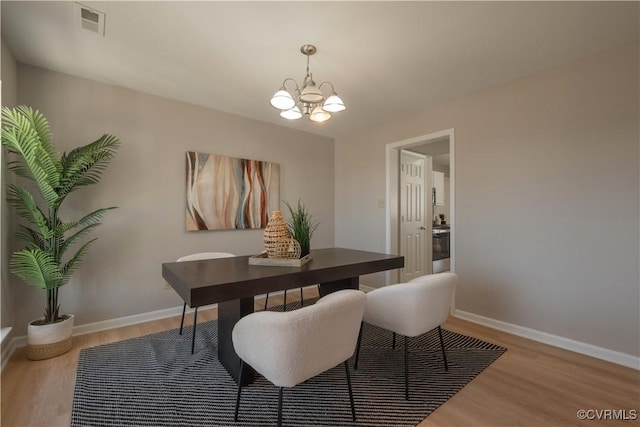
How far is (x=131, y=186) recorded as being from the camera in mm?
2744

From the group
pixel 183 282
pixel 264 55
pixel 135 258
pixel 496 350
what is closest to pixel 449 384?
pixel 496 350

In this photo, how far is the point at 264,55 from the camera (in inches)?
85.3

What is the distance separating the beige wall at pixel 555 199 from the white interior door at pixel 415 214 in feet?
3.01

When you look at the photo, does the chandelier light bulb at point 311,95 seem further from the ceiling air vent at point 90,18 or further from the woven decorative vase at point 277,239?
the ceiling air vent at point 90,18

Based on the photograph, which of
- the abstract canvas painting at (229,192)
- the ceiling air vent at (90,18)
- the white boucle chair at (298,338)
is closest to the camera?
the white boucle chair at (298,338)

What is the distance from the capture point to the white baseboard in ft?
6.66

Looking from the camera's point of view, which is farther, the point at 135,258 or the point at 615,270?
the point at 135,258

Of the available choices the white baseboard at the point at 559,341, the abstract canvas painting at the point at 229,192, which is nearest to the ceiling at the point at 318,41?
the abstract canvas painting at the point at 229,192

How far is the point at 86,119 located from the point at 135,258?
1.33 meters

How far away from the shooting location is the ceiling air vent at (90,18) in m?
1.73

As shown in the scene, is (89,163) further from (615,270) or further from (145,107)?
(615,270)

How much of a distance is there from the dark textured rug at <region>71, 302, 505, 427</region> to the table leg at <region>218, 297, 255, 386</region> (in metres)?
0.06

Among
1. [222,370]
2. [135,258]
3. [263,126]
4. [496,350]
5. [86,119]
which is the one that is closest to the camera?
[222,370]

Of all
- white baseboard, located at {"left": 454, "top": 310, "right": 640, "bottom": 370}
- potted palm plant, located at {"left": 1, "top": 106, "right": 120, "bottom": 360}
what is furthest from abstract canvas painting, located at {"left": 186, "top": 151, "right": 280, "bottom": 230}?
white baseboard, located at {"left": 454, "top": 310, "right": 640, "bottom": 370}
